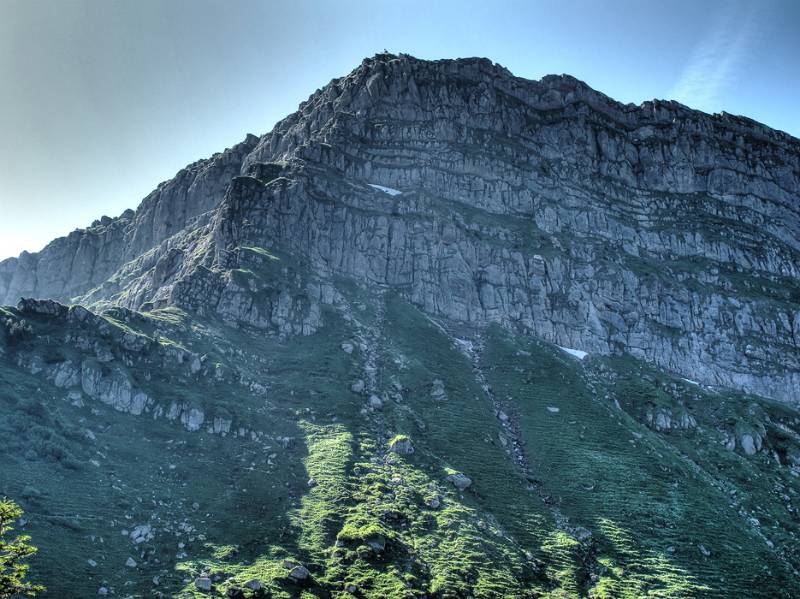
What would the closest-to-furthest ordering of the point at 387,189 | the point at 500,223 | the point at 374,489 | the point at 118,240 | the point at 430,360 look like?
the point at 374,489
the point at 430,360
the point at 500,223
the point at 387,189
the point at 118,240

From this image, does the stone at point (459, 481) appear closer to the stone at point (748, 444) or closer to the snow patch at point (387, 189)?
the stone at point (748, 444)

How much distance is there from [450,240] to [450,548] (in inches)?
3354

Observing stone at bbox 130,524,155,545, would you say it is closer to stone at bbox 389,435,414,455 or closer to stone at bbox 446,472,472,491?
stone at bbox 389,435,414,455

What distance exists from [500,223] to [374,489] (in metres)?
91.5

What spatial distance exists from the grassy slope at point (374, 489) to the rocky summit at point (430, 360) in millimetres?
345

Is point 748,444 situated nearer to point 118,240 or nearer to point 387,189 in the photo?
point 387,189

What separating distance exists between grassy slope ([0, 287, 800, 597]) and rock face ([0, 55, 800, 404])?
23521 millimetres

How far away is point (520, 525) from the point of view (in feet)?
222

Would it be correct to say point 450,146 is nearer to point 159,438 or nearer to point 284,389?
point 284,389

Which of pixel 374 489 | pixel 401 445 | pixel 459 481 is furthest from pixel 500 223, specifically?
pixel 374 489

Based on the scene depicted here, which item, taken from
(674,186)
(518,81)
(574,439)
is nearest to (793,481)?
(574,439)

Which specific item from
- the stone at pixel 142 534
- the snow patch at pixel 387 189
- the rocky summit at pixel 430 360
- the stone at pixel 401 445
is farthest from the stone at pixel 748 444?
the snow patch at pixel 387 189

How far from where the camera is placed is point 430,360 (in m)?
104

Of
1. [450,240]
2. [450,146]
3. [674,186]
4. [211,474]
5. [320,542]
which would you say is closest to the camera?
[320,542]
